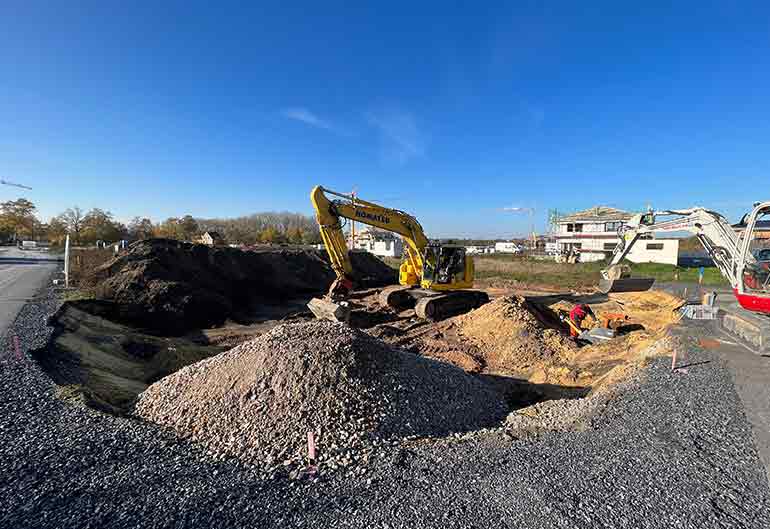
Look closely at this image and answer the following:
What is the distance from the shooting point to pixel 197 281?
57.5ft

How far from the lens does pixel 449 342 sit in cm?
1187

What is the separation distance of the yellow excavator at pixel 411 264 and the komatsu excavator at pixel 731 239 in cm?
640

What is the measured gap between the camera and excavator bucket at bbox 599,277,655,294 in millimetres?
16250

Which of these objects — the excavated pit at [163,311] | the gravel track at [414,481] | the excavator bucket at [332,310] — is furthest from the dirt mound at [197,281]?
the gravel track at [414,481]

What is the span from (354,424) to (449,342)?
720 centimetres

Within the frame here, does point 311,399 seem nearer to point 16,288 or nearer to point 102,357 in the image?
point 102,357

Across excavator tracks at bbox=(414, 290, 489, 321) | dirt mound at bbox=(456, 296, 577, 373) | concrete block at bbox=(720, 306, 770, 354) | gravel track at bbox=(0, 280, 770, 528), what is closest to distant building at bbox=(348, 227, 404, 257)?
excavator tracks at bbox=(414, 290, 489, 321)

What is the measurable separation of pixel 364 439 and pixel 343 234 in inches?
362

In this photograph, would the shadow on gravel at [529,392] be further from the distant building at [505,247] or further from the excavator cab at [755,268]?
the distant building at [505,247]

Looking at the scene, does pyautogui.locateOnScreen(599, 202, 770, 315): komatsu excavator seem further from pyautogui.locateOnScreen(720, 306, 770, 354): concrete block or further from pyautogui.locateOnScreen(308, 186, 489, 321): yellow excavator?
pyautogui.locateOnScreen(308, 186, 489, 321): yellow excavator

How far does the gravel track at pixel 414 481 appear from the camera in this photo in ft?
10.9

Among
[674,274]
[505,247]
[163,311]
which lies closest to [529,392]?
[163,311]

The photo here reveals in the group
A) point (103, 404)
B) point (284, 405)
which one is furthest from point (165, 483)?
point (103, 404)

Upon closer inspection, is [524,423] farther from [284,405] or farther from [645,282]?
[645,282]
